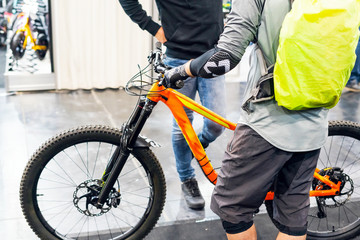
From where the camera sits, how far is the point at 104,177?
2.36 metres

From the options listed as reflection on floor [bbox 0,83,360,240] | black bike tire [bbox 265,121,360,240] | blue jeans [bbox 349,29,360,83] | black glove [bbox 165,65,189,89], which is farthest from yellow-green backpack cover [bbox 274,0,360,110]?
blue jeans [bbox 349,29,360,83]

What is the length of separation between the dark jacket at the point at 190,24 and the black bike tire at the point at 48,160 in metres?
0.69

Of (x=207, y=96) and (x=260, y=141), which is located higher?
(x=260, y=141)

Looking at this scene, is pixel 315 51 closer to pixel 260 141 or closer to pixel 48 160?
pixel 260 141

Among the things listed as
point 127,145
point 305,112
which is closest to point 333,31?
point 305,112

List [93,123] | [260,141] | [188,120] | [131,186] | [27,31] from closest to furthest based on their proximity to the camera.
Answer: [260,141] → [188,120] → [131,186] → [93,123] → [27,31]

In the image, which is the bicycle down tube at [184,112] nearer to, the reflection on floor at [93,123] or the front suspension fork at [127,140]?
the front suspension fork at [127,140]

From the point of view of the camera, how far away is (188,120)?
7.85 feet

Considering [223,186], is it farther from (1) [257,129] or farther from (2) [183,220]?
(2) [183,220]

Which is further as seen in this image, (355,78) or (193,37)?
(355,78)

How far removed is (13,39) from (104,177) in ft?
13.0

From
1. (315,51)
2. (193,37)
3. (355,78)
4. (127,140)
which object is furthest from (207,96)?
(355,78)

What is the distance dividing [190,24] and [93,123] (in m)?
1.99

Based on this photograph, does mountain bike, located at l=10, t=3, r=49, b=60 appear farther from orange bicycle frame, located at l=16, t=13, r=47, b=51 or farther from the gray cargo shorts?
the gray cargo shorts
